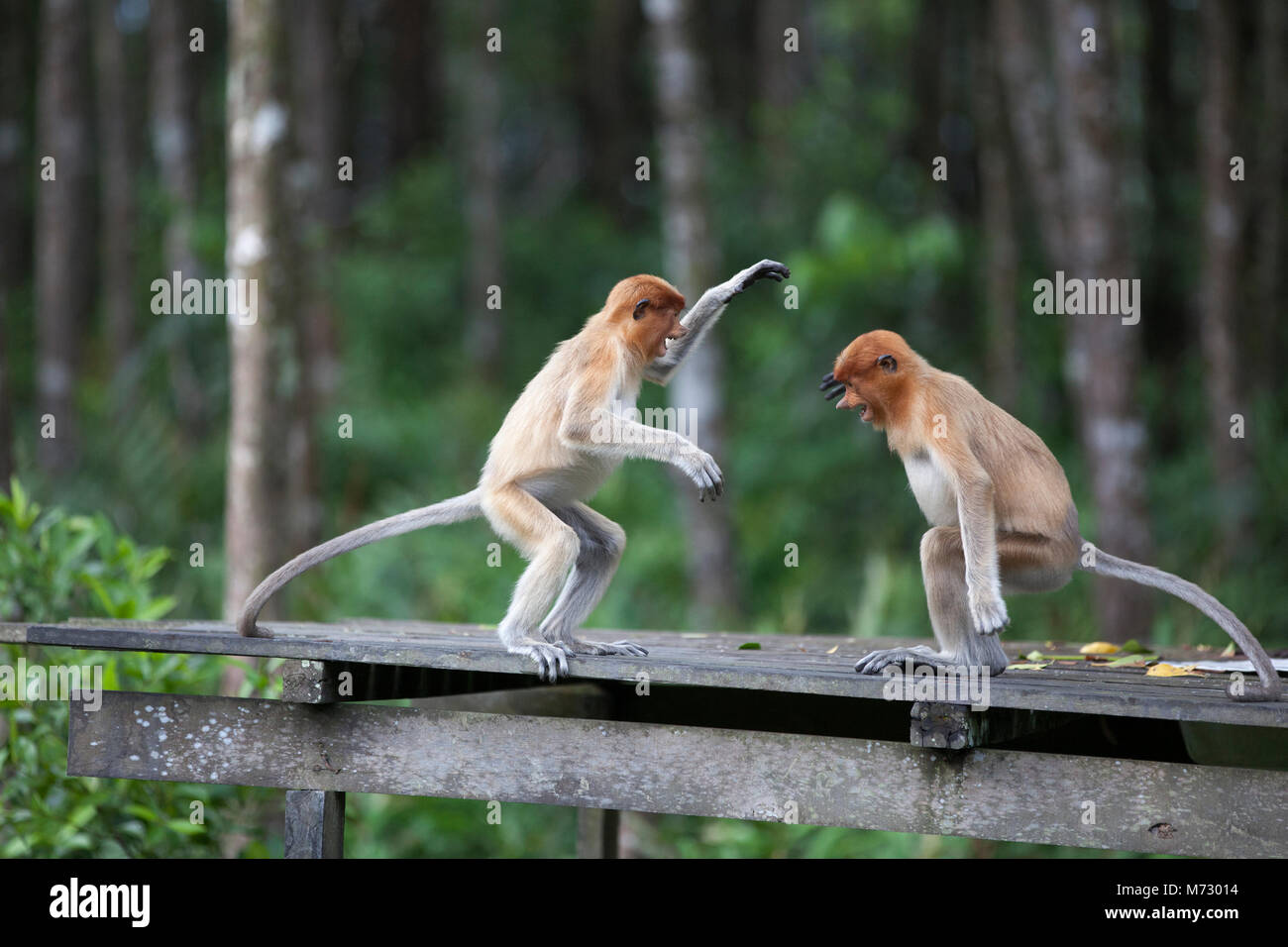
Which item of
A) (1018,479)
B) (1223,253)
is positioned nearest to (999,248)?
(1223,253)

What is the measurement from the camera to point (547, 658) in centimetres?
357

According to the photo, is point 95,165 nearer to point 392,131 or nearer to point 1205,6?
point 392,131

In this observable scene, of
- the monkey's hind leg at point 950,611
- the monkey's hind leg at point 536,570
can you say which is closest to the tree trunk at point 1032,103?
the monkey's hind leg at point 950,611

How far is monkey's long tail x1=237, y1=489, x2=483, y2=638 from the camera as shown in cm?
381

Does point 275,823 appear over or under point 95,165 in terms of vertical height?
under

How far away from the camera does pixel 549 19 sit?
71.9ft

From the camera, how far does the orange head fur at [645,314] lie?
13.1 ft

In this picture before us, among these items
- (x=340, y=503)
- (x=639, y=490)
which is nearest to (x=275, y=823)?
(x=639, y=490)

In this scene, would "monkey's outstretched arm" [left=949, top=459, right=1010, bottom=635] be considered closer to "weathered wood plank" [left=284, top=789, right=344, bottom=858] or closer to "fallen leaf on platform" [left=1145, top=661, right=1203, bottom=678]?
"fallen leaf on platform" [left=1145, top=661, right=1203, bottom=678]

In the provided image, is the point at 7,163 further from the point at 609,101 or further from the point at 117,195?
the point at 609,101

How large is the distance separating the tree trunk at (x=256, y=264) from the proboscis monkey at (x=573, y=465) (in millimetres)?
2263

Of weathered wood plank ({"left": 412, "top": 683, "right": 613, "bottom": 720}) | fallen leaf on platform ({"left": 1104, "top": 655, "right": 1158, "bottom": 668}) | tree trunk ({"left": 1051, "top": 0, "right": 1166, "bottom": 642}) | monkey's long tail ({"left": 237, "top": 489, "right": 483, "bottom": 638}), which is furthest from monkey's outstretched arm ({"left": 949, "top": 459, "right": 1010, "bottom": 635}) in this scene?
tree trunk ({"left": 1051, "top": 0, "right": 1166, "bottom": 642})

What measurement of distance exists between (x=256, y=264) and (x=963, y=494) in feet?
12.3
